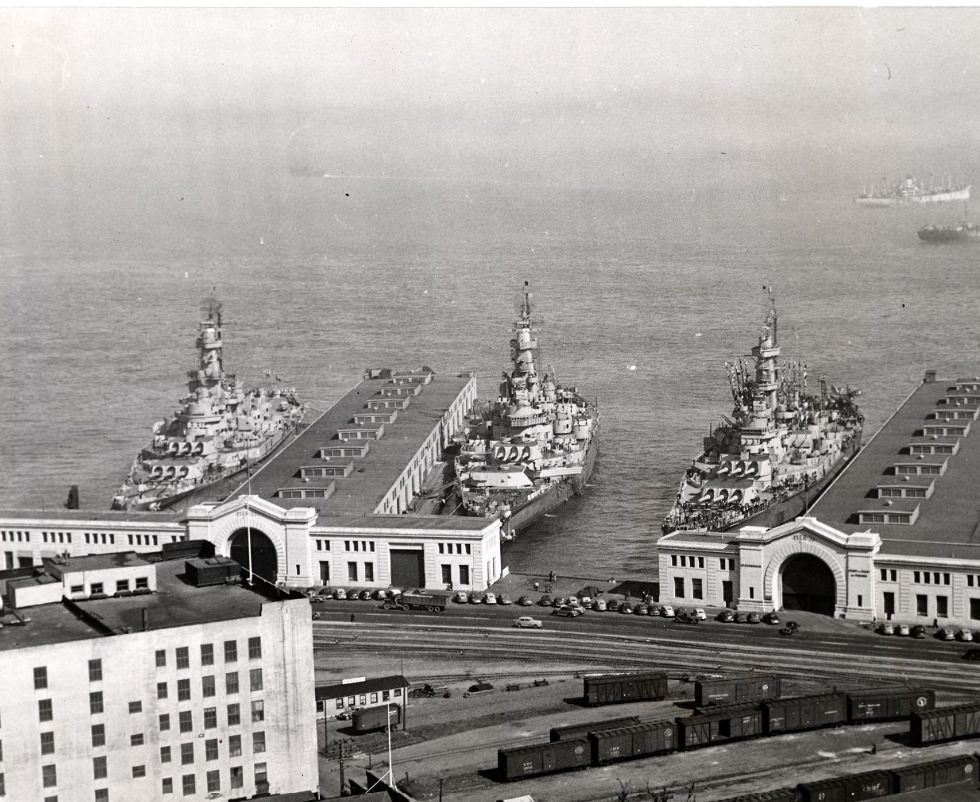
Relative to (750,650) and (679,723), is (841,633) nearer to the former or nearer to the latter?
(750,650)

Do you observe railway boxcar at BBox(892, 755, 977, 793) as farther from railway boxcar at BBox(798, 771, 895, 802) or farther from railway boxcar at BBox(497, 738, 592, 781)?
railway boxcar at BBox(497, 738, 592, 781)

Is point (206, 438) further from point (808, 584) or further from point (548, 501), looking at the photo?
point (808, 584)

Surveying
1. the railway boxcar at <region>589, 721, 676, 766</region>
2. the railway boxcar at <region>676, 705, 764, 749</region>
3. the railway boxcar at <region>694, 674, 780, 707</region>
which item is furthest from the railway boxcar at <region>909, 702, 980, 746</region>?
the railway boxcar at <region>589, 721, 676, 766</region>

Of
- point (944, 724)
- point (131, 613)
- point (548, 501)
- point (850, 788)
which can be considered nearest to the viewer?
point (850, 788)

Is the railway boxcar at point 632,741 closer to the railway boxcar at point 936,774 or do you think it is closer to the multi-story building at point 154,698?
the railway boxcar at point 936,774

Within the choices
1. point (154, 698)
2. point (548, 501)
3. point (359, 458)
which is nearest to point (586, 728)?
point (154, 698)
